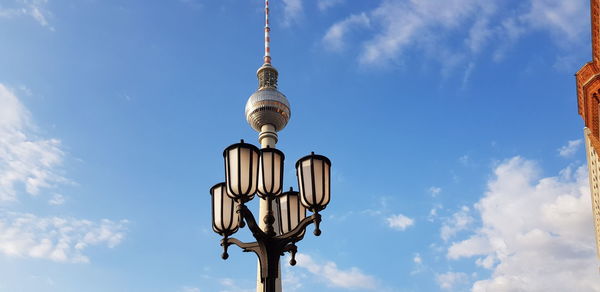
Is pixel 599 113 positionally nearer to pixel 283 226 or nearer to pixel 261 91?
pixel 283 226

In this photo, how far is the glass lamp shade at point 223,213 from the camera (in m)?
9.38

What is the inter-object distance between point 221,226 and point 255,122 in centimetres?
6343

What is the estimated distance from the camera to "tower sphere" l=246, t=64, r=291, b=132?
231 ft

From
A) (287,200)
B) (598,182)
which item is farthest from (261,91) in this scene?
(287,200)

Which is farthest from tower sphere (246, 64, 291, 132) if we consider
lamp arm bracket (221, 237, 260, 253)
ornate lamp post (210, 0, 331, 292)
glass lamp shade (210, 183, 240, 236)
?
lamp arm bracket (221, 237, 260, 253)

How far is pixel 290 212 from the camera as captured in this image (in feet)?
33.0

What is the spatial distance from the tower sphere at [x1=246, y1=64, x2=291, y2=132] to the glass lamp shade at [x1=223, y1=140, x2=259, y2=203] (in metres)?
61.7

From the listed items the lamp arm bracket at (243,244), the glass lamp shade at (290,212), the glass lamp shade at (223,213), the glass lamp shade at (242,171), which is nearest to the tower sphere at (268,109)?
the glass lamp shade at (290,212)

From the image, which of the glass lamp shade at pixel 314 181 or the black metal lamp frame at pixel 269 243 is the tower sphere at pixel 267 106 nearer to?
the glass lamp shade at pixel 314 181

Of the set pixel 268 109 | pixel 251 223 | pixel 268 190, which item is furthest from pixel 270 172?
pixel 268 109

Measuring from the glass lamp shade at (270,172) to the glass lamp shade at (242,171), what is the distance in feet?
0.70

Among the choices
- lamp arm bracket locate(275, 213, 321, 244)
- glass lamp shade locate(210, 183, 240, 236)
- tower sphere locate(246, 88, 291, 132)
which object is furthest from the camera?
tower sphere locate(246, 88, 291, 132)

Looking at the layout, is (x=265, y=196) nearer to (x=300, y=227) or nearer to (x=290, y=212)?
(x=300, y=227)

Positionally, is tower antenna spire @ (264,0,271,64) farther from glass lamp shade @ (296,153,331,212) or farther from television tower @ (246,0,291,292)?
glass lamp shade @ (296,153,331,212)
